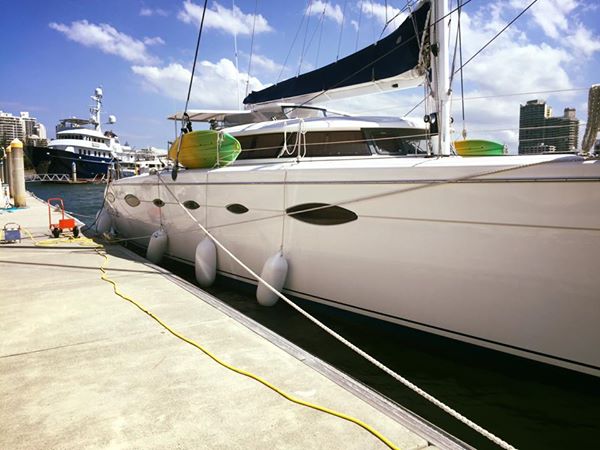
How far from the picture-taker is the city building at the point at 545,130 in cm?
428

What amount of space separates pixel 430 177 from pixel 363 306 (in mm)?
1507

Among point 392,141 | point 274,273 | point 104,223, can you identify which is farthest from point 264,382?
point 104,223

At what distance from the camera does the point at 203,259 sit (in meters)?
6.04

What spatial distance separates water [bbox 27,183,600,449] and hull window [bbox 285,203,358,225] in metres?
1.05

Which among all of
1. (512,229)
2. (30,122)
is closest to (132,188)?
(512,229)

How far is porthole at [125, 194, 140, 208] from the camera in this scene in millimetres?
8384

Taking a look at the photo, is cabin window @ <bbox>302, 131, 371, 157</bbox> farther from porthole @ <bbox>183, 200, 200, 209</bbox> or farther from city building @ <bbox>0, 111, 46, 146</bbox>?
city building @ <bbox>0, 111, 46, 146</bbox>

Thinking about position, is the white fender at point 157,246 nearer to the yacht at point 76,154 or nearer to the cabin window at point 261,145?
the cabin window at point 261,145

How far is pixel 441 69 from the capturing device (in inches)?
208

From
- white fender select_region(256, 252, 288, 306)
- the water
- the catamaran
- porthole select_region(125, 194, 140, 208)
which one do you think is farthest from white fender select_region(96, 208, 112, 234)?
the water

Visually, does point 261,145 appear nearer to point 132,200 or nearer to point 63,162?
point 132,200

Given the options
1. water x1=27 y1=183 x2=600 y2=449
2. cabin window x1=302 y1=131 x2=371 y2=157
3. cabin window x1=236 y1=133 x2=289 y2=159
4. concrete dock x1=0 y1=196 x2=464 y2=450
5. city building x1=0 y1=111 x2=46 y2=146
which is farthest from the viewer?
city building x1=0 y1=111 x2=46 y2=146

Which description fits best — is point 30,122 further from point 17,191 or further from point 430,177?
point 430,177

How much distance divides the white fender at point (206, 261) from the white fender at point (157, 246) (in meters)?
1.42
